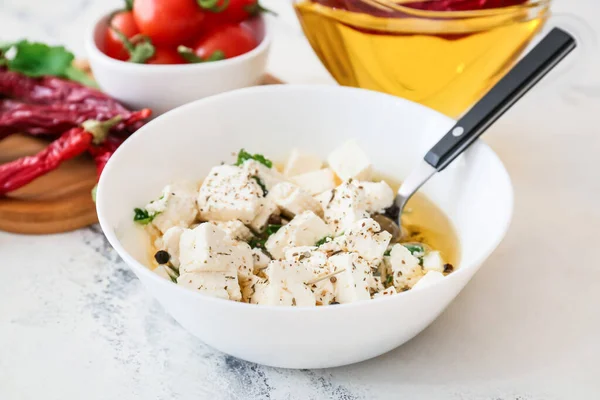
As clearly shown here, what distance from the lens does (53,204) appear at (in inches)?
69.8

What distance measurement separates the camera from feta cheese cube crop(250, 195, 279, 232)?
160 centimetres

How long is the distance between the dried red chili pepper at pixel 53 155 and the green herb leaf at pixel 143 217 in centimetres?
40

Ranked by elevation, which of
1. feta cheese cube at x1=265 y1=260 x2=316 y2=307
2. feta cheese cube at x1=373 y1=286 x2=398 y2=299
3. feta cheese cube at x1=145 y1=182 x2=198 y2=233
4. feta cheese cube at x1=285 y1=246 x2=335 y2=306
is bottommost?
feta cheese cube at x1=145 y1=182 x2=198 y2=233

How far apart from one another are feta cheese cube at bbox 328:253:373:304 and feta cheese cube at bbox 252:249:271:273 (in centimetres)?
16

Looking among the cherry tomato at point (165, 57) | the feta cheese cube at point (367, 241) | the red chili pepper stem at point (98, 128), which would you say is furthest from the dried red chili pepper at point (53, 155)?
the feta cheese cube at point (367, 241)

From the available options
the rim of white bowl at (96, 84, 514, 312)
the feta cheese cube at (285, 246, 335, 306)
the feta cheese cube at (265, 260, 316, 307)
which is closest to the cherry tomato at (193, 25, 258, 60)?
the rim of white bowl at (96, 84, 514, 312)

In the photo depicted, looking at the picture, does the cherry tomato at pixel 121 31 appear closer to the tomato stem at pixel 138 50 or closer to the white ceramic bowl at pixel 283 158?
the tomato stem at pixel 138 50

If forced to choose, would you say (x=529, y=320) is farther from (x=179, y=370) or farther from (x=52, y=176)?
(x=52, y=176)

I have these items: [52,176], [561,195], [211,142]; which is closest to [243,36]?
[211,142]

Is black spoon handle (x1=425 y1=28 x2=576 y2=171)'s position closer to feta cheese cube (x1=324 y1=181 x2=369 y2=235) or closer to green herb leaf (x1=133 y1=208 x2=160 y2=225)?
feta cheese cube (x1=324 y1=181 x2=369 y2=235)

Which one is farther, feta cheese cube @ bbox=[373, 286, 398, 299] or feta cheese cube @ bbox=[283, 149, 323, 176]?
feta cheese cube @ bbox=[283, 149, 323, 176]

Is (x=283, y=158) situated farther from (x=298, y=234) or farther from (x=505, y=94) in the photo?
(x=505, y=94)

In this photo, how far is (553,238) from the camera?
1718 mm

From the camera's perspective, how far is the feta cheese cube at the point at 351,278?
1299 mm
